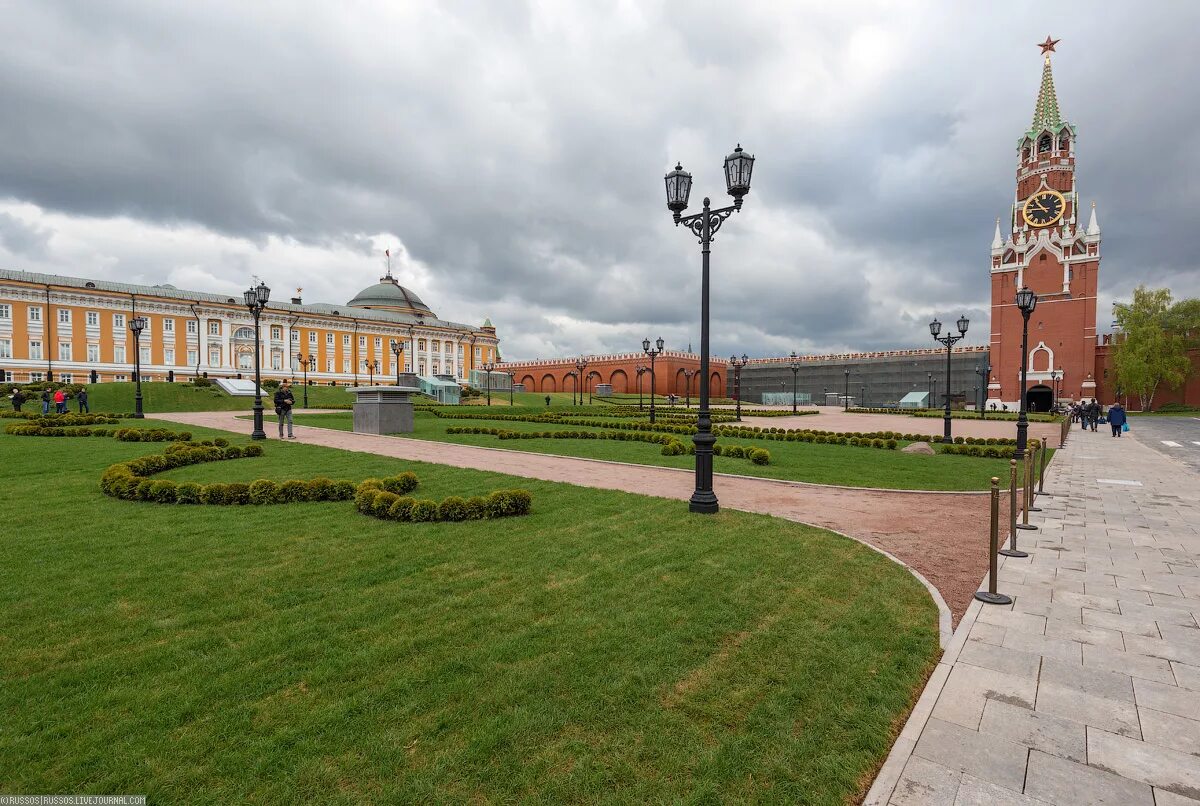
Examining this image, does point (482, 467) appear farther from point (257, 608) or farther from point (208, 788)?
point (208, 788)

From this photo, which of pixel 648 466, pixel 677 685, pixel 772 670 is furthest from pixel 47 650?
pixel 648 466

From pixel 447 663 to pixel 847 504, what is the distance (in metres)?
7.55

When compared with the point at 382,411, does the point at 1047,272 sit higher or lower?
higher

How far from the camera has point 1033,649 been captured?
4.17m

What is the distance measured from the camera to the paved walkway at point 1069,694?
275cm

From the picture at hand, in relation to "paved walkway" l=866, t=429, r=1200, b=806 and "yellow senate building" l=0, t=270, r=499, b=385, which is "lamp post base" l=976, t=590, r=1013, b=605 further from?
"yellow senate building" l=0, t=270, r=499, b=385

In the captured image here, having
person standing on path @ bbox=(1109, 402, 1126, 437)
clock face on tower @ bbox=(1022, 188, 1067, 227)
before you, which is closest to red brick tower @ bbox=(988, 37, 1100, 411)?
clock face on tower @ bbox=(1022, 188, 1067, 227)

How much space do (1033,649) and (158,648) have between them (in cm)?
633

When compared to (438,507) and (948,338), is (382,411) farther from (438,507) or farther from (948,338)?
(948,338)

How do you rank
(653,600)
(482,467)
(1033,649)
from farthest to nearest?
1. (482,467)
2. (653,600)
3. (1033,649)

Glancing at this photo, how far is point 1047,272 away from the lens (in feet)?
194

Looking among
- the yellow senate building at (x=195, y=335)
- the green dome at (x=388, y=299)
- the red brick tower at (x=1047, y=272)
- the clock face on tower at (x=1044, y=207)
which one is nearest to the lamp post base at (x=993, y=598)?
the yellow senate building at (x=195, y=335)

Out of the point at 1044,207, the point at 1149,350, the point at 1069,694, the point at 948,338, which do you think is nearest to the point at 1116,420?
the point at 948,338

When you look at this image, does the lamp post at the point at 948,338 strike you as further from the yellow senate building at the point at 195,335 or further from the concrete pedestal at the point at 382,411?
the yellow senate building at the point at 195,335
